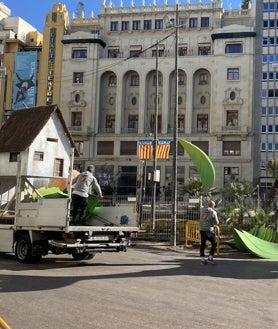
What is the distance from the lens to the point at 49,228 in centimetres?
1148

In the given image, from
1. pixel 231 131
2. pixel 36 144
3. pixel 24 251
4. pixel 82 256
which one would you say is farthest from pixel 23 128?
pixel 231 131

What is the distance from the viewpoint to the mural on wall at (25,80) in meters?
70.1

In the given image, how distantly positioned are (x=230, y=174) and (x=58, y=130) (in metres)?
46.9

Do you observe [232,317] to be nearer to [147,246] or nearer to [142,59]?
[147,246]

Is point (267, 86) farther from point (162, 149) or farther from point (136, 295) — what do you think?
point (136, 295)

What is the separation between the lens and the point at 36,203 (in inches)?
468

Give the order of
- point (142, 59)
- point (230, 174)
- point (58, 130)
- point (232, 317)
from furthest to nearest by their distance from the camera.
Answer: point (142, 59) < point (230, 174) < point (58, 130) < point (232, 317)

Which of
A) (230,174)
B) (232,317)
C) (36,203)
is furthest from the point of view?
(230,174)

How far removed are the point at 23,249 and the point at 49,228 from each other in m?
1.23

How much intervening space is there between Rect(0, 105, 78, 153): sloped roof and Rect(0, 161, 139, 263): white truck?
8.58 feet

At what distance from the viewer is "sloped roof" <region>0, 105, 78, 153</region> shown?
1609 cm

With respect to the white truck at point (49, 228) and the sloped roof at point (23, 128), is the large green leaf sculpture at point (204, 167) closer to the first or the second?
the sloped roof at point (23, 128)

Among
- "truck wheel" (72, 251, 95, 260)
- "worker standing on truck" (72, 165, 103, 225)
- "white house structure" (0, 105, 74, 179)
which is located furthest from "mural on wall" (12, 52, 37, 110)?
"worker standing on truck" (72, 165, 103, 225)

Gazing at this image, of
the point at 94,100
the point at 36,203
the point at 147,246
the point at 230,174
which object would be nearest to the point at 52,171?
the point at 36,203
